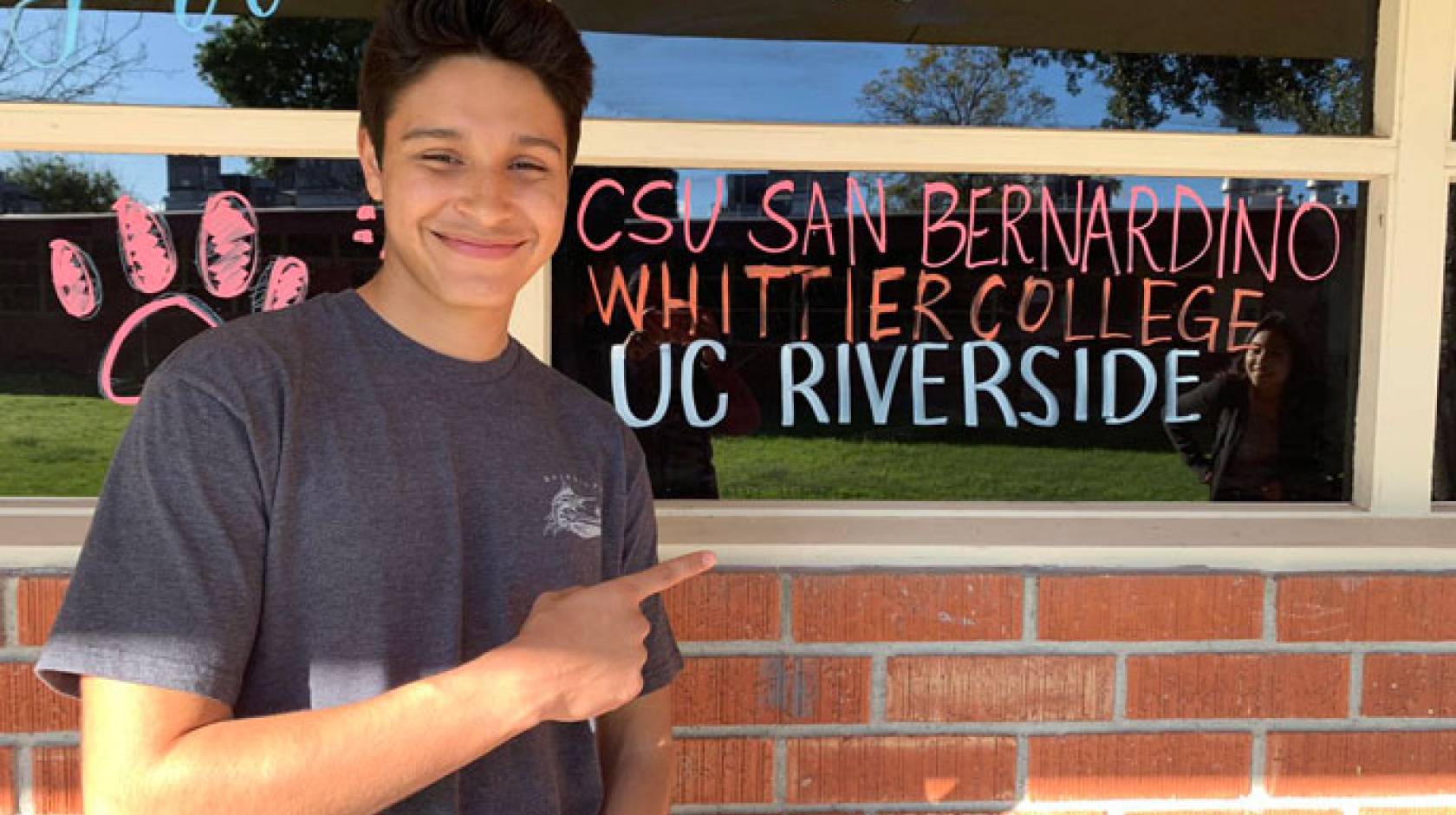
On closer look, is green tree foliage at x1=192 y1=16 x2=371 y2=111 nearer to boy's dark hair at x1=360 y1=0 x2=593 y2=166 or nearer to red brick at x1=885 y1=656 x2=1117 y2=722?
boy's dark hair at x1=360 y1=0 x2=593 y2=166

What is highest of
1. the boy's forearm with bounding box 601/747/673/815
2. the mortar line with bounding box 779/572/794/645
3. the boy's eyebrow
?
the boy's eyebrow

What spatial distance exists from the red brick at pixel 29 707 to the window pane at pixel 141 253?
448mm

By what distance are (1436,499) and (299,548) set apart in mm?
2003

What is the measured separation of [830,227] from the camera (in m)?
2.09

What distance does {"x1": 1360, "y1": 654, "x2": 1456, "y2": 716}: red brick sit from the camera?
78.9 inches

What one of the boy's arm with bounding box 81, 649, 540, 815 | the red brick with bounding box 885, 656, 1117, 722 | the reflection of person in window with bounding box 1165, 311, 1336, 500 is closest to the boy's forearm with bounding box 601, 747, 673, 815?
Result: the boy's arm with bounding box 81, 649, 540, 815

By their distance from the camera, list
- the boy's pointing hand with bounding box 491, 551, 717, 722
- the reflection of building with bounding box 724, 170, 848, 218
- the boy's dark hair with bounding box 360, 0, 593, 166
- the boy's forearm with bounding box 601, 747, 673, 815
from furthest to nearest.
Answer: the reflection of building with bounding box 724, 170, 848, 218, the boy's forearm with bounding box 601, 747, 673, 815, the boy's dark hair with bounding box 360, 0, 593, 166, the boy's pointing hand with bounding box 491, 551, 717, 722

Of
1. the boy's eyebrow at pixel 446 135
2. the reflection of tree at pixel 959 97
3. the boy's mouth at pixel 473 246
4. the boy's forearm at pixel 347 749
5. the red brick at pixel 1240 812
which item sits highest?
the reflection of tree at pixel 959 97

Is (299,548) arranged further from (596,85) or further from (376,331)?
(596,85)

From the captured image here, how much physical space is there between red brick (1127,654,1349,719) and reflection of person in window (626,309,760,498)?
0.81m

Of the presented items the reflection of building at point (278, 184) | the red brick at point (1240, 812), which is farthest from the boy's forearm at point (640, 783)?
the reflection of building at point (278, 184)

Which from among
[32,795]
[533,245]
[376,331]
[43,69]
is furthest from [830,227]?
[32,795]

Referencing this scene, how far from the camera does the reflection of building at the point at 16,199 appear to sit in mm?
1996

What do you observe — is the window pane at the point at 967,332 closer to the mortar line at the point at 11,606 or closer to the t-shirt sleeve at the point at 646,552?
the t-shirt sleeve at the point at 646,552
